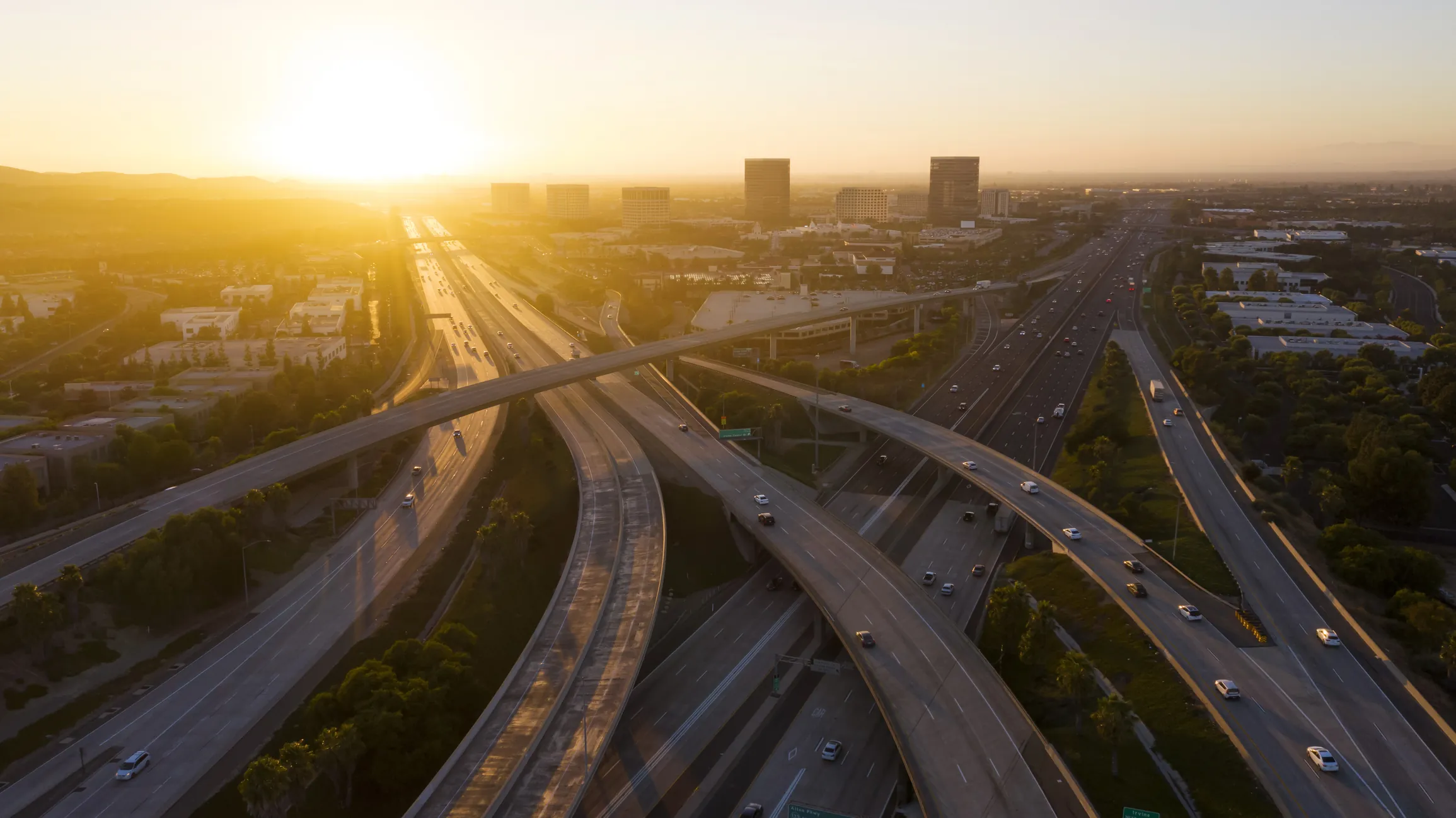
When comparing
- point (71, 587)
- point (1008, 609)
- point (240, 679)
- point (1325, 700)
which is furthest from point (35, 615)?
point (1325, 700)

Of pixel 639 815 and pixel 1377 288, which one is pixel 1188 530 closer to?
pixel 639 815

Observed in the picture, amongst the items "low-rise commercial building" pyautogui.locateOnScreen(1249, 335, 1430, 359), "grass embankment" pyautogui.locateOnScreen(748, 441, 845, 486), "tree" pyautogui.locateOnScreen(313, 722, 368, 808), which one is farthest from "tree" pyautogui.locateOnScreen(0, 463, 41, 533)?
"low-rise commercial building" pyautogui.locateOnScreen(1249, 335, 1430, 359)

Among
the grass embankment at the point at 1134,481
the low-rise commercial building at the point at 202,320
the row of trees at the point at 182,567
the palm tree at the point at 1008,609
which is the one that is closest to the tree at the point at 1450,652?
the grass embankment at the point at 1134,481

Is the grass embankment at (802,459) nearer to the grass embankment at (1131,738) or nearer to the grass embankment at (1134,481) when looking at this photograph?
the grass embankment at (1134,481)

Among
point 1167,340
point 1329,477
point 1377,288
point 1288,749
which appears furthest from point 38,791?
point 1377,288

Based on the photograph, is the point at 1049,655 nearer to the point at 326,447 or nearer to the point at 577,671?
the point at 577,671
